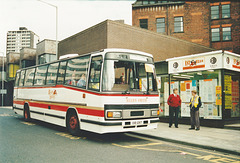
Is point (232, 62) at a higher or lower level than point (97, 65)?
higher

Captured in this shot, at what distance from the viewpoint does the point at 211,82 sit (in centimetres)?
1255

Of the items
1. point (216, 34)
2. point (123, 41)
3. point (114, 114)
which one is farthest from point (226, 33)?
point (114, 114)

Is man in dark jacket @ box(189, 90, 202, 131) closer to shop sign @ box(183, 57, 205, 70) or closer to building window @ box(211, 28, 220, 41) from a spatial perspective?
shop sign @ box(183, 57, 205, 70)

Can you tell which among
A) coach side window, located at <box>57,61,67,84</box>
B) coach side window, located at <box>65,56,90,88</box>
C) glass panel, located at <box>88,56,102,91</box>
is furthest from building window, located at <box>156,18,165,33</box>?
glass panel, located at <box>88,56,102,91</box>

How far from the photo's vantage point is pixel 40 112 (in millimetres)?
12211

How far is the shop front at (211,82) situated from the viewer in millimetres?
11844

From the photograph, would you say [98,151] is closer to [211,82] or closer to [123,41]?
[211,82]

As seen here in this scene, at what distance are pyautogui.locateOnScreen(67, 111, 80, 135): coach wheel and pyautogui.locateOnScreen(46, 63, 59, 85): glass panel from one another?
7.19ft

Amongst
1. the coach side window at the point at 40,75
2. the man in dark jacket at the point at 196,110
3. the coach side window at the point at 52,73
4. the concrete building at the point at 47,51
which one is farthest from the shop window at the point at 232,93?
the concrete building at the point at 47,51

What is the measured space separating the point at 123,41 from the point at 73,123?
10.5 meters

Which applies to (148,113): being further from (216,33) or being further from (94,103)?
(216,33)

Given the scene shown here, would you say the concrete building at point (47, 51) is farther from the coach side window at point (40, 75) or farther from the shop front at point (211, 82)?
the shop front at point (211, 82)

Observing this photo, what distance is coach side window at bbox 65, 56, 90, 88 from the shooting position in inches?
345

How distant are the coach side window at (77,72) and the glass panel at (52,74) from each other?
1.26 meters
